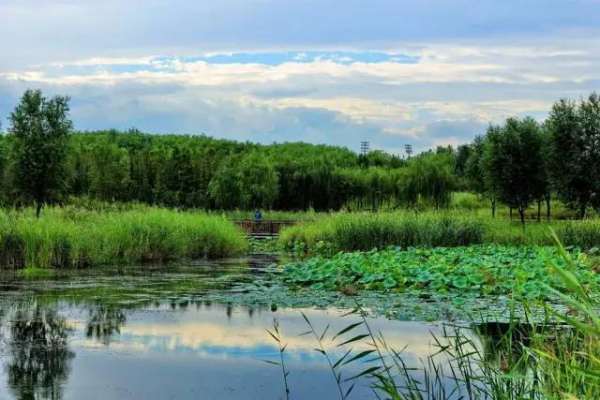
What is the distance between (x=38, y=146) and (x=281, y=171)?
110 ft

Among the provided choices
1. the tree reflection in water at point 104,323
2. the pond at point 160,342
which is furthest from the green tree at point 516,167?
the tree reflection in water at point 104,323

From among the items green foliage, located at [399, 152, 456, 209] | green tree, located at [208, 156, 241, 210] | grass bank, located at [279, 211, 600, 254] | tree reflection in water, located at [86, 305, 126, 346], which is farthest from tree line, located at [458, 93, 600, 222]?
tree reflection in water, located at [86, 305, 126, 346]

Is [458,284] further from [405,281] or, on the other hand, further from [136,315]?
[136,315]

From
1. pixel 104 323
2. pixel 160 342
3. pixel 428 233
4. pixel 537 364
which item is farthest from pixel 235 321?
pixel 428 233

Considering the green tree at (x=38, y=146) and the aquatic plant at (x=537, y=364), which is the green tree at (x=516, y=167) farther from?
the aquatic plant at (x=537, y=364)

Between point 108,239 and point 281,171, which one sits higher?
point 281,171

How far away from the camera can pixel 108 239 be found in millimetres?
18719

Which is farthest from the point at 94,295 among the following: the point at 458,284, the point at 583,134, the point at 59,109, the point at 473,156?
the point at 473,156

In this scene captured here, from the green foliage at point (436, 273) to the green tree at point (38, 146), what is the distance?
14242 mm

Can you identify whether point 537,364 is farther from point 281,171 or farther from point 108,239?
point 281,171

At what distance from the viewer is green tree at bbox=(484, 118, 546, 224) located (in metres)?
36.1

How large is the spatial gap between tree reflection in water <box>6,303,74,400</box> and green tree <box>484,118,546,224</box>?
2812cm

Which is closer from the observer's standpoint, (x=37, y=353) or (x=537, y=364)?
(x=537, y=364)

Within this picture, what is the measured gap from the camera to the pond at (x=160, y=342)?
Answer: 7.59m
